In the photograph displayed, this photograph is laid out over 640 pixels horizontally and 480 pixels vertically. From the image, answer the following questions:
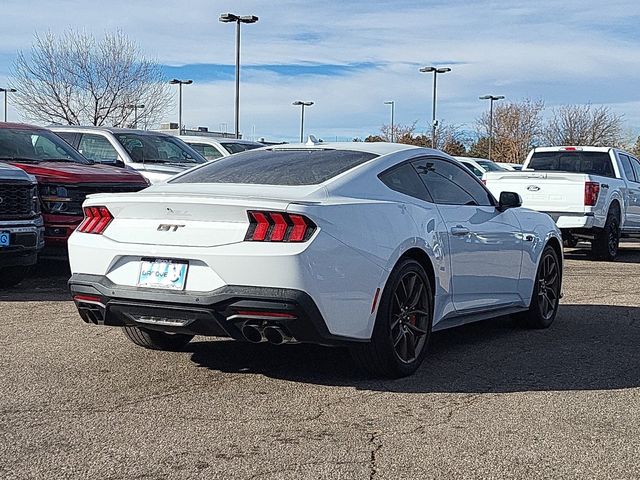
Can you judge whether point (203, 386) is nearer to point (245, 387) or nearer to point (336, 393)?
point (245, 387)

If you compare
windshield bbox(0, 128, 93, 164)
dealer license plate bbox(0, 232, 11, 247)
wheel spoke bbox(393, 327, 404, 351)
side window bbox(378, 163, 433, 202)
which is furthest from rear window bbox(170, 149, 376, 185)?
windshield bbox(0, 128, 93, 164)

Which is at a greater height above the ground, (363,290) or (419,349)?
(363,290)

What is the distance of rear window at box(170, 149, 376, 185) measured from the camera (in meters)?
5.97

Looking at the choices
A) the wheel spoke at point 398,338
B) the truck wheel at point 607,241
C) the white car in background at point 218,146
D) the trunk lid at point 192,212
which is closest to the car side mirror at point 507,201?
the wheel spoke at point 398,338

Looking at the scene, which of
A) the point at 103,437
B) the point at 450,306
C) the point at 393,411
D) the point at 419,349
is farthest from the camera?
Answer: the point at 450,306

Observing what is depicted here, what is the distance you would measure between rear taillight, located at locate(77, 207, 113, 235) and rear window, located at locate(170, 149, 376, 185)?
2.05 ft

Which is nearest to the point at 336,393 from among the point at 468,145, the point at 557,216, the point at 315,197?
the point at 315,197

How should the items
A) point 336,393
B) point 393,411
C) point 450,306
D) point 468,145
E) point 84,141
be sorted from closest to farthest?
point 393,411
point 336,393
point 450,306
point 84,141
point 468,145

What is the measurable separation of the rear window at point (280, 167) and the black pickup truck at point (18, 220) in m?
3.32

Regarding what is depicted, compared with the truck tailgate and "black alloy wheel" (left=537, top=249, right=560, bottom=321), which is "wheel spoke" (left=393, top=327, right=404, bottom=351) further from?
the truck tailgate

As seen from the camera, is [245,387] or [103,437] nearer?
[103,437]

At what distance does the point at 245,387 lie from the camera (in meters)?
5.63

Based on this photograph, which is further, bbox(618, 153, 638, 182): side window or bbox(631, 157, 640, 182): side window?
bbox(631, 157, 640, 182): side window

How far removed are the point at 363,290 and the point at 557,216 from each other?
9821 mm
